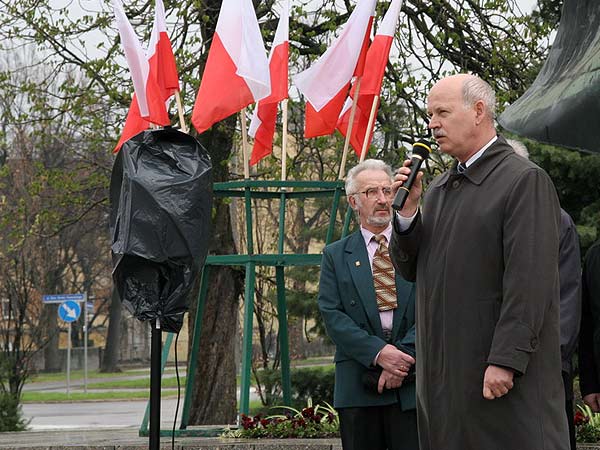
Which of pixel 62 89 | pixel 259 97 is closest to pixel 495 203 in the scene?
pixel 259 97

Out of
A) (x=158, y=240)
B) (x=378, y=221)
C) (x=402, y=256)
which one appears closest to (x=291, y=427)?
(x=158, y=240)

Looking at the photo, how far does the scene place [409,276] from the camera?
4.55m

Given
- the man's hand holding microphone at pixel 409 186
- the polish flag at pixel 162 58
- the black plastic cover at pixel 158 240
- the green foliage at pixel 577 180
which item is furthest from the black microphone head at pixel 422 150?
the green foliage at pixel 577 180

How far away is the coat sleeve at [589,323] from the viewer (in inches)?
235

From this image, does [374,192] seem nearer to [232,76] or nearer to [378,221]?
[378,221]

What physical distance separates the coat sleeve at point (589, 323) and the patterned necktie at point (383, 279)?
1.01m

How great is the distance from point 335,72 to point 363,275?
11.7 ft

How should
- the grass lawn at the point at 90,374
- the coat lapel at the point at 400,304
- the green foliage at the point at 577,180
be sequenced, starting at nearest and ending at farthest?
the coat lapel at the point at 400,304 < the green foliage at the point at 577,180 < the grass lawn at the point at 90,374

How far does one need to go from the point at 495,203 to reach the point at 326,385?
8396mm

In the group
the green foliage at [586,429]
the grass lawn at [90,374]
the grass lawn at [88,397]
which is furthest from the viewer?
the grass lawn at [90,374]

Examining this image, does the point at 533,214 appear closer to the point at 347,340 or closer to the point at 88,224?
the point at 347,340

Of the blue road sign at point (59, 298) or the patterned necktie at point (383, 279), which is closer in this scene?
the patterned necktie at point (383, 279)

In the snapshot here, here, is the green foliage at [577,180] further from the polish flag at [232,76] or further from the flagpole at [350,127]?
the polish flag at [232,76]

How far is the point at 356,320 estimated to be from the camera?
5871 mm
